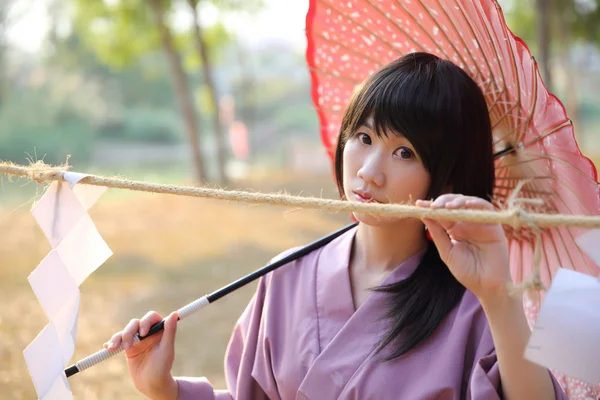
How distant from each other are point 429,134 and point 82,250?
694mm

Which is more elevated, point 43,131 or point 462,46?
point 462,46

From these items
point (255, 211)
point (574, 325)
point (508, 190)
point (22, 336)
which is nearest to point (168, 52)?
point (255, 211)

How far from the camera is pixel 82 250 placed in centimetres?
114

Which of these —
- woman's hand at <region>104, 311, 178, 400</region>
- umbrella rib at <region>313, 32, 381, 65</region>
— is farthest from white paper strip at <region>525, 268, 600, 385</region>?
umbrella rib at <region>313, 32, 381, 65</region>

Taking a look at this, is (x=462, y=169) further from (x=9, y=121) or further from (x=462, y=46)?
(x=9, y=121)

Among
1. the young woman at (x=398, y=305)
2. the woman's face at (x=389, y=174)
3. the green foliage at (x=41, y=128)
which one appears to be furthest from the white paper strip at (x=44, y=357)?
the green foliage at (x=41, y=128)

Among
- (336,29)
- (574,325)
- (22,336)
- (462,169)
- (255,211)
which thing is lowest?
(255,211)

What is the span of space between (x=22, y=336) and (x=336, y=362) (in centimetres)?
306

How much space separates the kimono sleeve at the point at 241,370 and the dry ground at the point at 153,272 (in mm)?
311

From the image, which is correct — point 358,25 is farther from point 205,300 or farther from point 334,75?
point 205,300

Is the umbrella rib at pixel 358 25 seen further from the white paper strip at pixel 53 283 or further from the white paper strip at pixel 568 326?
the white paper strip at pixel 53 283

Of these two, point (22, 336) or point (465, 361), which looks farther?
point (22, 336)

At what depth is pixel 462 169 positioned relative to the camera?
47.0 inches

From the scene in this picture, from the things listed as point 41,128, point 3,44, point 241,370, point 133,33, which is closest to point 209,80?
point 133,33
